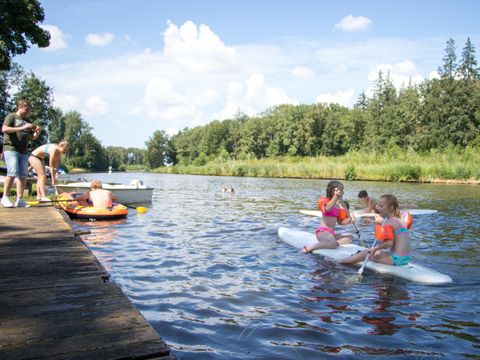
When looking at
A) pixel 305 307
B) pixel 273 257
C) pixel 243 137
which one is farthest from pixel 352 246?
pixel 243 137

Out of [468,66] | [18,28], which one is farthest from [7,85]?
[468,66]

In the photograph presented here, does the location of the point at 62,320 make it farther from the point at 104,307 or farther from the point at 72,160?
the point at 72,160

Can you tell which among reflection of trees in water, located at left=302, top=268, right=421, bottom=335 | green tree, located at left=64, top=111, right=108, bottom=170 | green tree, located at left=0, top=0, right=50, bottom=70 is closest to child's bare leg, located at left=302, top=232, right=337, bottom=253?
reflection of trees in water, located at left=302, top=268, right=421, bottom=335

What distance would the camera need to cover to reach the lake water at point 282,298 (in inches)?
162

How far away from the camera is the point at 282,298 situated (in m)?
5.55

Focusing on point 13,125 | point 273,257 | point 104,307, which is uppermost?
point 13,125

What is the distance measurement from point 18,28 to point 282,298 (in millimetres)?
17015

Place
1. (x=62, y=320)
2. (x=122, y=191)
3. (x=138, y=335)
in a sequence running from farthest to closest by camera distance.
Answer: (x=122, y=191), (x=62, y=320), (x=138, y=335)

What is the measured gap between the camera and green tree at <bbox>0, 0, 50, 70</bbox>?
659 inches

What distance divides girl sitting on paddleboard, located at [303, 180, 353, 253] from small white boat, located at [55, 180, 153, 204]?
9.80m

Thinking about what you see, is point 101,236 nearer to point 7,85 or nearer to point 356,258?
point 356,258

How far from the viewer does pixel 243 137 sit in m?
89.8

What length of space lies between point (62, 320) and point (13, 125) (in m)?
6.69

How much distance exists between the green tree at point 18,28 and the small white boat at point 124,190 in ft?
19.0
